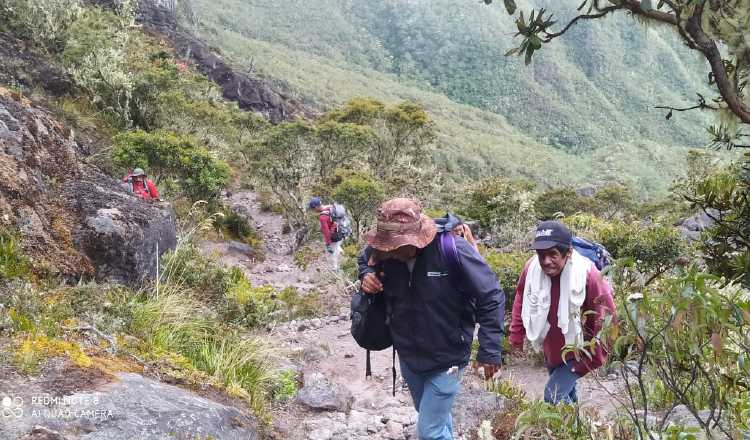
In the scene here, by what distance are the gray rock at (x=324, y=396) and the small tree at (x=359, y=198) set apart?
10.1 m

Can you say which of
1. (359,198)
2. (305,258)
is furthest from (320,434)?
(359,198)

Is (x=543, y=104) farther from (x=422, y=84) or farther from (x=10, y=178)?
(x=10, y=178)

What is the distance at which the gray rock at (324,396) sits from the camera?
4.80 meters

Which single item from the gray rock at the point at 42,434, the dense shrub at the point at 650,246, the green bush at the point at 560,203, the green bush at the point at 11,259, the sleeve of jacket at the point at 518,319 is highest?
the green bush at the point at 560,203

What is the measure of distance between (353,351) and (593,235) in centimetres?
486

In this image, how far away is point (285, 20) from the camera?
11725 cm

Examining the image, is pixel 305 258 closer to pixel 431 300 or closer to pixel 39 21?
pixel 431 300

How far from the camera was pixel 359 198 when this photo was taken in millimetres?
15164

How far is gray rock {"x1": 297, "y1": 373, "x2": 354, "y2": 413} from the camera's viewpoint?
480 cm

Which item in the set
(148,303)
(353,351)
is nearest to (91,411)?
(148,303)

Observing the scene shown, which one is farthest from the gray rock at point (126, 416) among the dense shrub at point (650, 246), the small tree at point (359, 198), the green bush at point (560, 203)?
the green bush at point (560, 203)

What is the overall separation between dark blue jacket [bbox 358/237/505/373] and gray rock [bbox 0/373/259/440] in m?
1.15

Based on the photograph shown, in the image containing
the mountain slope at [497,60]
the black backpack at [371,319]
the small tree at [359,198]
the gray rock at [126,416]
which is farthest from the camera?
the mountain slope at [497,60]

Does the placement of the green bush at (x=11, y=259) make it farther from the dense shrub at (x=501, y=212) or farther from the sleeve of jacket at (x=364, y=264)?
the dense shrub at (x=501, y=212)
